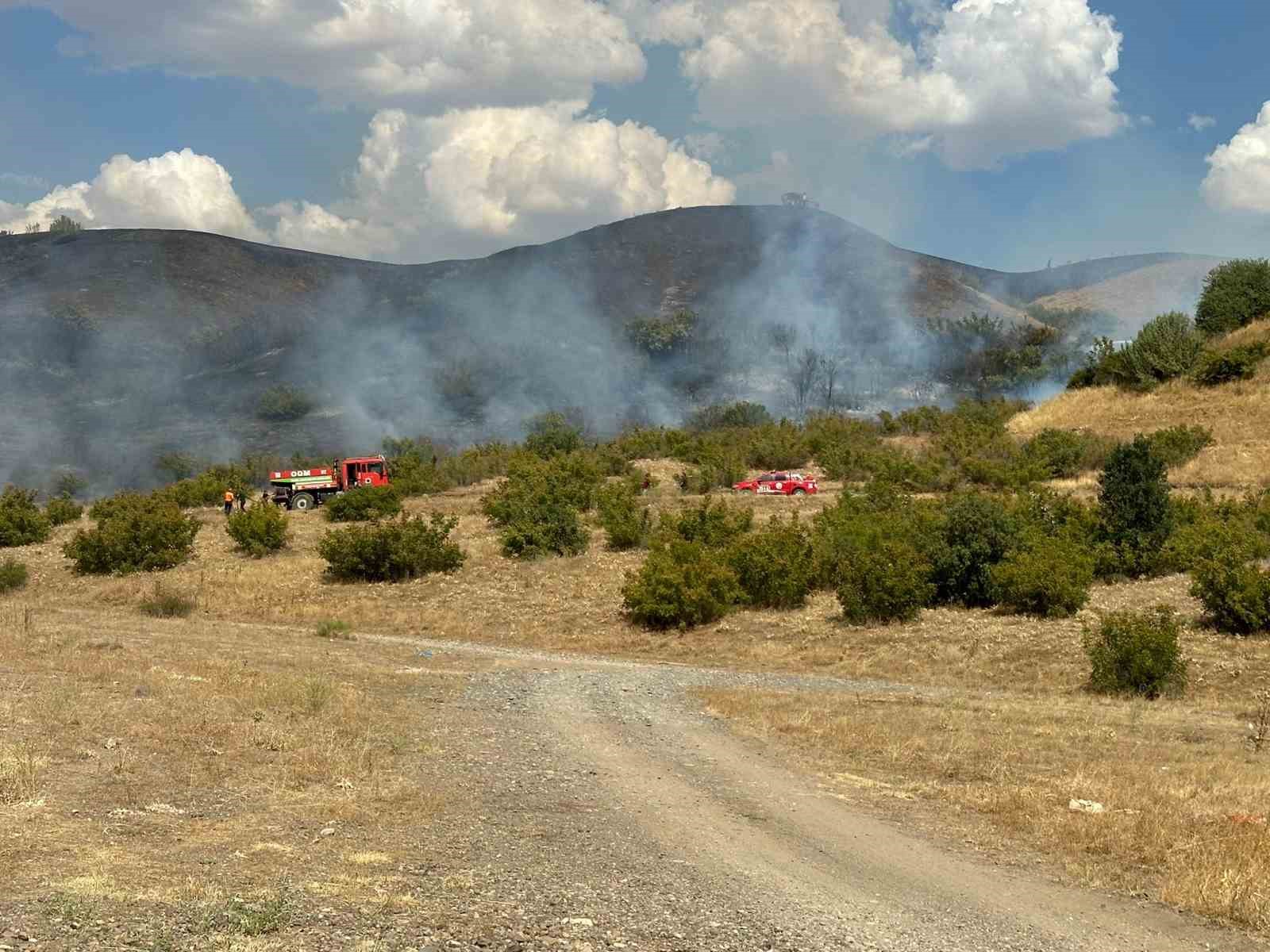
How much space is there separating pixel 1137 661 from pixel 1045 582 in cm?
468

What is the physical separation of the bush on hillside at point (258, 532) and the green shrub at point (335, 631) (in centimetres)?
860

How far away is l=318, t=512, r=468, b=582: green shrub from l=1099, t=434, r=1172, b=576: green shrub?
14.2 meters

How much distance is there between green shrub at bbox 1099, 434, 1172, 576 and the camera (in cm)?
2283

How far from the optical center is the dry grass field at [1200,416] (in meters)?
36.3

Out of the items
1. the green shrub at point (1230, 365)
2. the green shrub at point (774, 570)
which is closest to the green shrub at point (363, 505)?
the green shrub at point (774, 570)

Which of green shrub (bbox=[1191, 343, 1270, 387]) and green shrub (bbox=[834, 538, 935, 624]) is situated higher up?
green shrub (bbox=[1191, 343, 1270, 387])

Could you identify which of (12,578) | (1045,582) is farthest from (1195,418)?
(12,578)

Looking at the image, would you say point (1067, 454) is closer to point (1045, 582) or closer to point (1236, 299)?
point (1236, 299)

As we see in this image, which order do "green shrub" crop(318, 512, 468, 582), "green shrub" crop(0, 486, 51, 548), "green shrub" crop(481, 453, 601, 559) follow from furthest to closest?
"green shrub" crop(0, 486, 51, 548) → "green shrub" crop(481, 453, 601, 559) → "green shrub" crop(318, 512, 468, 582)

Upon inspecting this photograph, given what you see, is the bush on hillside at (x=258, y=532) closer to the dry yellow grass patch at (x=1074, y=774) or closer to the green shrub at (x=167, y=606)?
the green shrub at (x=167, y=606)

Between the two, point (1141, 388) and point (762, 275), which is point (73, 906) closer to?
point (1141, 388)

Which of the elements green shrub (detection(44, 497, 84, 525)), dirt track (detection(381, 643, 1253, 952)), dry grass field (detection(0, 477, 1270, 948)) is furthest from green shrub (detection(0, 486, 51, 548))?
dirt track (detection(381, 643, 1253, 952))

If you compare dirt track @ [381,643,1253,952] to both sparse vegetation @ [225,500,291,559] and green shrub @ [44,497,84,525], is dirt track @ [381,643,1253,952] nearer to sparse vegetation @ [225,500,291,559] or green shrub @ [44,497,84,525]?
sparse vegetation @ [225,500,291,559]

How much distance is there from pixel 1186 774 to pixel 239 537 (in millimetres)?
24765
